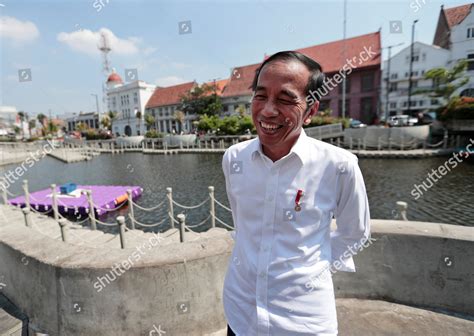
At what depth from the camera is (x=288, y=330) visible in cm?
128

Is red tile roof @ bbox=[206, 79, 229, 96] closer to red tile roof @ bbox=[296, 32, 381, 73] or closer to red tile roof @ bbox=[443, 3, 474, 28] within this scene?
red tile roof @ bbox=[296, 32, 381, 73]

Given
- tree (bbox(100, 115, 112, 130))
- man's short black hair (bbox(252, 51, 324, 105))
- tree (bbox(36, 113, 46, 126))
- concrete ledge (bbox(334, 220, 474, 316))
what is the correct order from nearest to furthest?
man's short black hair (bbox(252, 51, 324, 105)) → concrete ledge (bbox(334, 220, 474, 316)) → tree (bbox(100, 115, 112, 130)) → tree (bbox(36, 113, 46, 126))

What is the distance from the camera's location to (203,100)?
48938mm

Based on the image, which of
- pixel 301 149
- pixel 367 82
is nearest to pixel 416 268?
pixel 301 149

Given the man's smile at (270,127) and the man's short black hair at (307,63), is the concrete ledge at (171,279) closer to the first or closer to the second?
the man's smile at (270,127)

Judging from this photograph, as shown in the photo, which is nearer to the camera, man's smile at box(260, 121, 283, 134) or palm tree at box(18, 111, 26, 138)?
Answer: man's smile at box(260, 121, 283, 134)

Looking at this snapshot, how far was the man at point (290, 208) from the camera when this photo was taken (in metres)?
1.30

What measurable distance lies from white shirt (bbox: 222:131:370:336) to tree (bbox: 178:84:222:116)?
47484mm

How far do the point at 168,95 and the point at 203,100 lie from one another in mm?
14939

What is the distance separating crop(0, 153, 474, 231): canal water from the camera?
10750 millimetres

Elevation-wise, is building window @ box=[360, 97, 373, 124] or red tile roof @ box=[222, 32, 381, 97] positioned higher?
red tile roof @ box=[222, 32, 381, 97]

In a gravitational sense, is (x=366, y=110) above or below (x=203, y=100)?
below

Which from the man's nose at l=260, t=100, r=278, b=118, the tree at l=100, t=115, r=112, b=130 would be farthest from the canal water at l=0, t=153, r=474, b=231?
the tree at l=100, t=115, r=112, b=130

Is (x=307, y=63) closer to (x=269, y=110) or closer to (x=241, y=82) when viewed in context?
(x=269, y=110)
